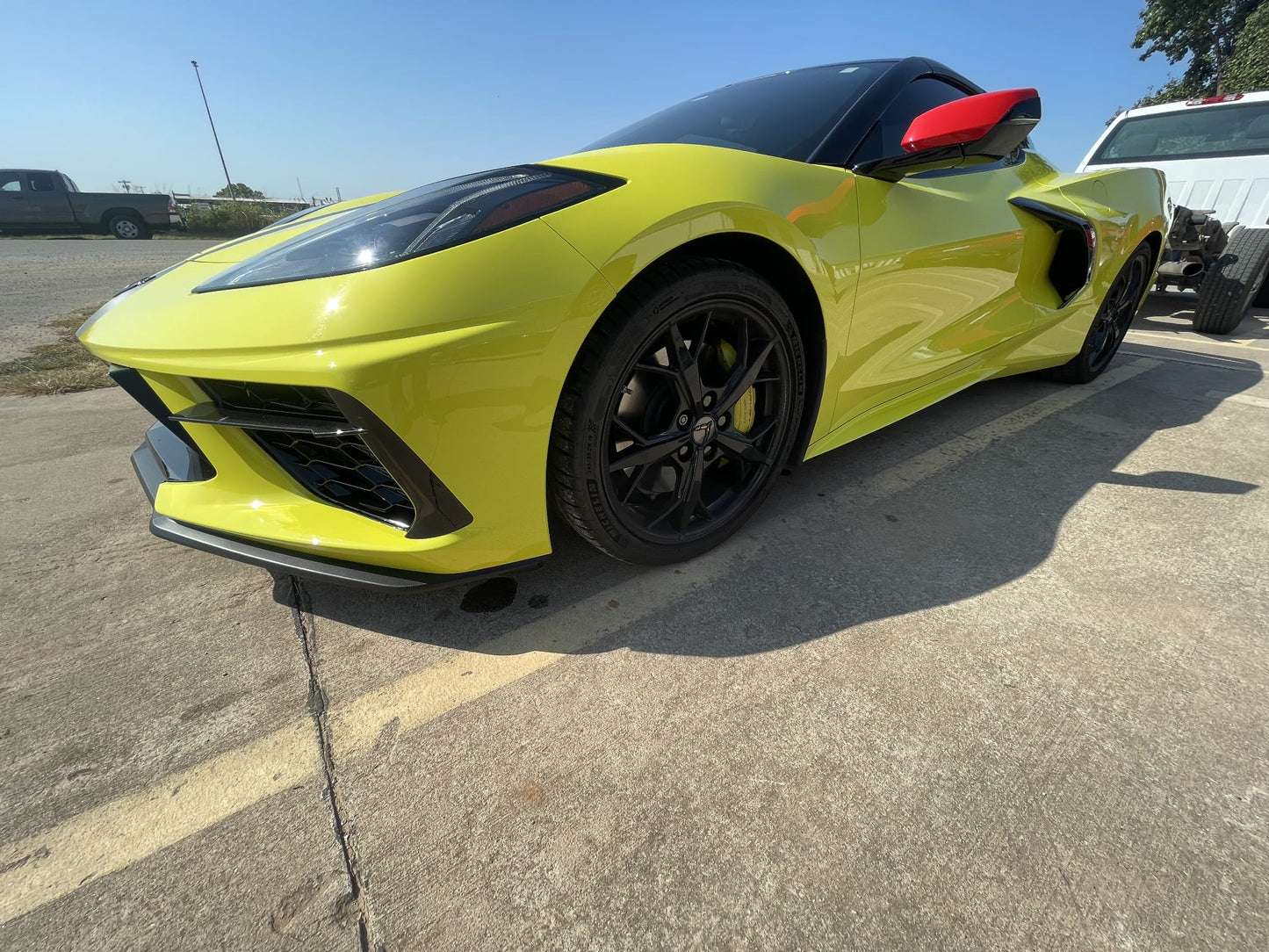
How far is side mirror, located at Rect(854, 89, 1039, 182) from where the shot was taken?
1451 millimetres

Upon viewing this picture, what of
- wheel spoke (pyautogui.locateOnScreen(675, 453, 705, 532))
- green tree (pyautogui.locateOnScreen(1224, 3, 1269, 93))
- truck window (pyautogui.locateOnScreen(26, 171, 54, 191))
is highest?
green tree (pyautogui.locateOnScreen(1224, 3, 1269, 93))

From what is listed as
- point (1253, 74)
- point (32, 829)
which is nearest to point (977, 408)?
point (32, 829)

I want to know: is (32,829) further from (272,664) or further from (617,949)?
(617,949)

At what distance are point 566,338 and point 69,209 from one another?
22.0m

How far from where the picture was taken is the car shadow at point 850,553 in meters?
1.50

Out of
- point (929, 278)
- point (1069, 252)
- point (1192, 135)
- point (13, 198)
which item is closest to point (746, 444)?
point (929, 278)

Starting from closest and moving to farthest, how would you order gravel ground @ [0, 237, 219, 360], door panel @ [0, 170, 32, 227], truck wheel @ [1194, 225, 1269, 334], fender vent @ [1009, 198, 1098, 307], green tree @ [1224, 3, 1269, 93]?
fender vent @ [1009, 198, 1098, 307] < truck wheel @ [1194, 225, 1269, 334] < gravel ground @ [0, 237, 219, 360] < door panel @ [0, 170, 32, 227] < green tree @ [1224, 3, 1269, 93]

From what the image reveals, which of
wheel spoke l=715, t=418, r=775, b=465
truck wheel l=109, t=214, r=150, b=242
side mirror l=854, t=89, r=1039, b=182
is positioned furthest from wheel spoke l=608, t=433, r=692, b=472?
truck wheel l=109, t=214, r=150, b=242

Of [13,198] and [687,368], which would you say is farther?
[13,198]

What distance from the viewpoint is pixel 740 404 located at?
174 centimetres

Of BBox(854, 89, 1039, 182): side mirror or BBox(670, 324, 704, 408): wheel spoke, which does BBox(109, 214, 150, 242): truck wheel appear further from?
BBox(854, 89, 1039, 182): side mirror

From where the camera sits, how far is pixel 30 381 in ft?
11.6

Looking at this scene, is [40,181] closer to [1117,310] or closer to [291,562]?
[291,562]

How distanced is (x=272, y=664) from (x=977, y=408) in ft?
10.3
